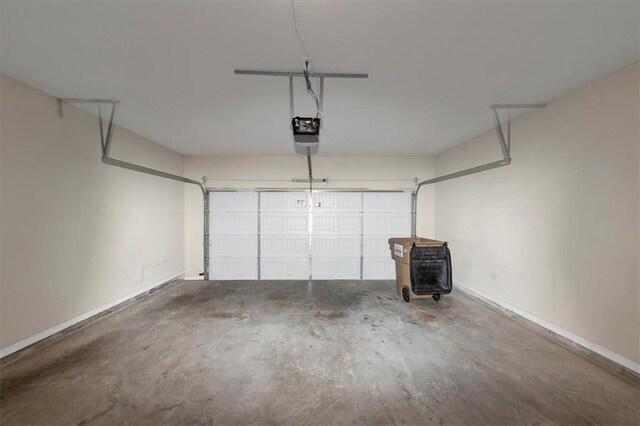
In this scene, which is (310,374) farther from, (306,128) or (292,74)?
(292,74)

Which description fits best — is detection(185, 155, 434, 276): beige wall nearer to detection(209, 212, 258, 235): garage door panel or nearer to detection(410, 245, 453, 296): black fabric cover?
detection(209, 212, 258, 235): garage door panel

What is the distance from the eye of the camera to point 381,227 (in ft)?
17.1

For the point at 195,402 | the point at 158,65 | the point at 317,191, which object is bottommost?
the point at 195,402

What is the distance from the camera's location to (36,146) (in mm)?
2422

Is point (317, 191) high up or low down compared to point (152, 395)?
up

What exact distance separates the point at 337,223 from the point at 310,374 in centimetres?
333

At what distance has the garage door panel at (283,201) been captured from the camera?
5.15 metres

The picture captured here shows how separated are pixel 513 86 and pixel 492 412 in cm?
281

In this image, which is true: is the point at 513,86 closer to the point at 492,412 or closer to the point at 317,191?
the point at 492,412

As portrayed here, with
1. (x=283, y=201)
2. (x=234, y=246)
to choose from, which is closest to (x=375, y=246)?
(x=283, y=201)

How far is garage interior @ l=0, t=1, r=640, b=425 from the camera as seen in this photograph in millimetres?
1641

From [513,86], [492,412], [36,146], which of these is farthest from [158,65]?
[492,412]

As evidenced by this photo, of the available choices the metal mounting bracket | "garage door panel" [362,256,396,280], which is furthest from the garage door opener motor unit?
"garage door panel" [362,256,396,280]

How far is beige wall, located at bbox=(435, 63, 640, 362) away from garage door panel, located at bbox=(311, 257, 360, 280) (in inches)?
89.9
